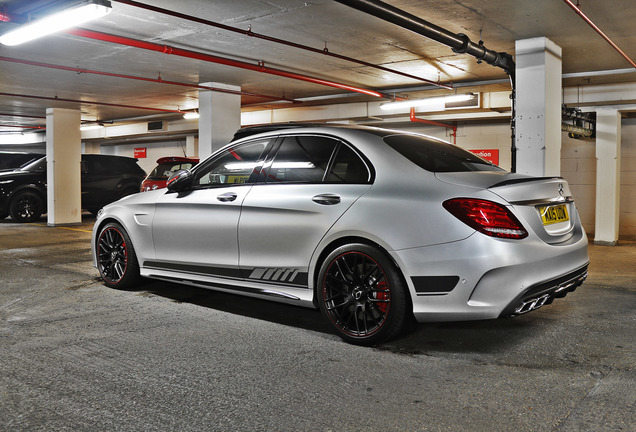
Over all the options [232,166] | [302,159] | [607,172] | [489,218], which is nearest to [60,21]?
[232,166]

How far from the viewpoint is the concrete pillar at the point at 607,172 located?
11.8m

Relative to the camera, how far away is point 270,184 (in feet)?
14.3

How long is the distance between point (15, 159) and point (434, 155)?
53.2ft

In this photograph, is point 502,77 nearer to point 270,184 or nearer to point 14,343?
point 270,184

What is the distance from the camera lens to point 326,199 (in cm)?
394

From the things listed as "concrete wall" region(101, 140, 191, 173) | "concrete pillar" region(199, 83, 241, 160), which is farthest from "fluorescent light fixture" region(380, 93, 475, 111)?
"concrete wall" region(101, 140, 191, 173)

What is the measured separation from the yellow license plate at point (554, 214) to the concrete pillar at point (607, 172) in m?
8.76

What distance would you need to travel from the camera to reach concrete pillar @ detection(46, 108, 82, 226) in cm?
1497

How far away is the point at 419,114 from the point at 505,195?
38.6 ft

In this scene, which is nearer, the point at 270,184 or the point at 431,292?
the point at 431,292

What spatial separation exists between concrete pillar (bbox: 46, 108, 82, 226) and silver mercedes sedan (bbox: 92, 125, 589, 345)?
37.4 feet

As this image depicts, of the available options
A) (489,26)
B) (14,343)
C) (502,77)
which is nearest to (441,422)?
(14,343)

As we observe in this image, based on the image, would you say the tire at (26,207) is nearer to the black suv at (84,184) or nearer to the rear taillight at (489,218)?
the black suv at (84,184)

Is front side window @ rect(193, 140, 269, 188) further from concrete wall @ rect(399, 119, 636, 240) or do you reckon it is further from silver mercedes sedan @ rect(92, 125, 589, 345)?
concrete wall @ rect(399, 119, 636, 240)
